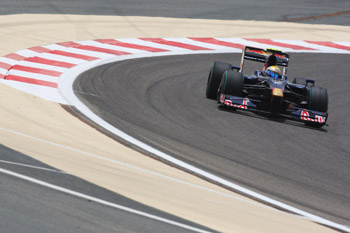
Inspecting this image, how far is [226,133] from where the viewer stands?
37.1 feet

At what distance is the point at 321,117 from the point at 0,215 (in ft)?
25.2

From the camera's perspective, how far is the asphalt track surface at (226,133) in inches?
354

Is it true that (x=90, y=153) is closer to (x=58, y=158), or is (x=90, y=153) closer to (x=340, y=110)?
(x=58, y=158)

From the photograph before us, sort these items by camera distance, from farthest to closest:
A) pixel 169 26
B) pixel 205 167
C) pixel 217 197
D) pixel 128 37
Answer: pixel 169 26 < pixel 128 37 < pixel 205 167 < pixel 217 197

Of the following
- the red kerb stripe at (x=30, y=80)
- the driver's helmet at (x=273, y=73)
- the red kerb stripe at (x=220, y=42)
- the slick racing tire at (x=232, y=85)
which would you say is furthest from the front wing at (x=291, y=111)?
the red kerb stripe at (x=220, y=42)

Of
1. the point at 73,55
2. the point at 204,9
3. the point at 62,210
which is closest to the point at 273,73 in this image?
the point at 73,55

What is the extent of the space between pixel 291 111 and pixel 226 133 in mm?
2021

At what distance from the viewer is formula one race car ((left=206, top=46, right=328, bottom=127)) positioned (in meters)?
12.6

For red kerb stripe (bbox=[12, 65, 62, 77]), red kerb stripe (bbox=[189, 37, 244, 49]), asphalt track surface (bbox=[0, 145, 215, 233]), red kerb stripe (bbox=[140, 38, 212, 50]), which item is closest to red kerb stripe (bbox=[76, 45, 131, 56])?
red kerb stripe (bbox=[140, 38, 212, 50])

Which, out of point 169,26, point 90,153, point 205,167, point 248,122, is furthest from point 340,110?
point 169,26

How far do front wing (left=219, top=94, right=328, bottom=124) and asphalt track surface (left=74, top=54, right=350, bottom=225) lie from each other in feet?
0.55

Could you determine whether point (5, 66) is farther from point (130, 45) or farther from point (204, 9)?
point (204, 9)

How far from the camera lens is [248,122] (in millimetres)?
12312

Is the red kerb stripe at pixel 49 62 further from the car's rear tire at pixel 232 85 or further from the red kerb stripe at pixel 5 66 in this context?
the car's rear tire at pixel 232 85
